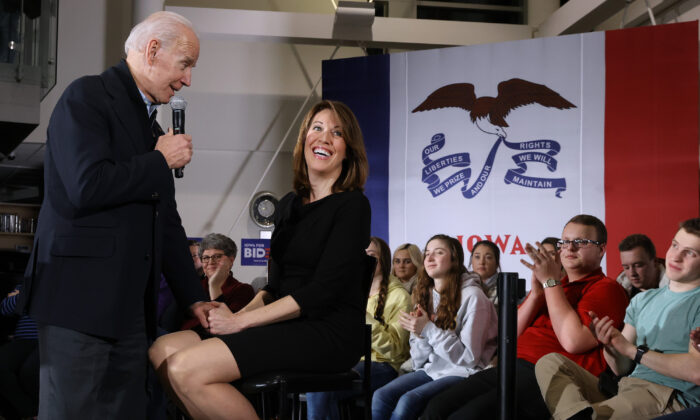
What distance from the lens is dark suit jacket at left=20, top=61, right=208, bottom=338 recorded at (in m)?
1.72

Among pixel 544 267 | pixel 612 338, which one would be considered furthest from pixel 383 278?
pixel 612 338

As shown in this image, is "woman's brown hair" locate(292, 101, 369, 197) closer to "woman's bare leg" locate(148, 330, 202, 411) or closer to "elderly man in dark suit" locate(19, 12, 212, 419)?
"elderly man in dark suit" locate(19, 12, 212, 419)

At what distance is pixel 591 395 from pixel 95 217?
6.09 feet

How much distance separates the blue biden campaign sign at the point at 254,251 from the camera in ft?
27.3

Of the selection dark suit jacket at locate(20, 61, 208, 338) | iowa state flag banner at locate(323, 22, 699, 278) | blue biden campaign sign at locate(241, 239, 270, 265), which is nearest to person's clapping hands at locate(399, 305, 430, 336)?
dark suit jacket at locate(20, 61, 208, 338)

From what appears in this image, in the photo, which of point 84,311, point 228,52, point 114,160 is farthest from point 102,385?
point 228,52

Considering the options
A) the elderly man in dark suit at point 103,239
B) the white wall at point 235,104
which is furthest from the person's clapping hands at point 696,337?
the white wall at point 235,104

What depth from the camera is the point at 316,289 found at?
1935mm

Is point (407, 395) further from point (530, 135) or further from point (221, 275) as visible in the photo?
point (530, 135)

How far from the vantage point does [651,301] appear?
2.58m

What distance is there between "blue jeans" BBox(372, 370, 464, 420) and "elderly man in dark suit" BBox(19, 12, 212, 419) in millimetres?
1697

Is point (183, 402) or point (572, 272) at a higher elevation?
point (572, 272)

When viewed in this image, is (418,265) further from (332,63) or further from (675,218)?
(332,63)

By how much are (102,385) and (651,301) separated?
1912 mm
